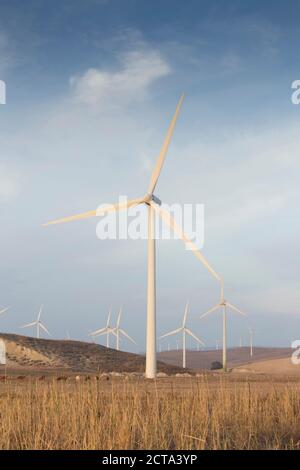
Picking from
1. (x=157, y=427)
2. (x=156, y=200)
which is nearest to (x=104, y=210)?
(x=156, y=200)

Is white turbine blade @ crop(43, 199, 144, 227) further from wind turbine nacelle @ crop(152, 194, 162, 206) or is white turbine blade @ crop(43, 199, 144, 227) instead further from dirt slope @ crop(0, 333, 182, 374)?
dirt slope @ crop(0, 333, 182, 374)

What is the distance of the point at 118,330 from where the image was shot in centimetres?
10362

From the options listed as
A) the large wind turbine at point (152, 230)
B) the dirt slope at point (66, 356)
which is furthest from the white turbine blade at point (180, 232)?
the dirt slope at point (66, 356)

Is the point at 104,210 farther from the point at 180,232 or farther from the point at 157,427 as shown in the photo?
the point at 157,427

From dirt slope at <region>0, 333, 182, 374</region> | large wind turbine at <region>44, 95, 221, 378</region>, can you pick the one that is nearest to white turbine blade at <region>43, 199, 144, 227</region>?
large wind turbine at <region>44, 95, 221, 378</region>

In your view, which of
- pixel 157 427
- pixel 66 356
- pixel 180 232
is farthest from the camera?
pixel 66 356

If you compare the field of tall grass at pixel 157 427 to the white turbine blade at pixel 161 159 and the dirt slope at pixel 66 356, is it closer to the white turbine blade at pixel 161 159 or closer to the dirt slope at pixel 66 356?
the white turbine blade at pixel 161 159

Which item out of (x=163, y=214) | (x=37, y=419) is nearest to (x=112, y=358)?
(x=163, y=214)

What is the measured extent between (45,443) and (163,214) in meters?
35.3

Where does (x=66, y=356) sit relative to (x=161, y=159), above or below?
below

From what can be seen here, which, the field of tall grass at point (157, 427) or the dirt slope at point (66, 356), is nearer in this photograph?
the field of tall grass at point (157, 427)

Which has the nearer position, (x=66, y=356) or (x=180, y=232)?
(x=180, y=232)

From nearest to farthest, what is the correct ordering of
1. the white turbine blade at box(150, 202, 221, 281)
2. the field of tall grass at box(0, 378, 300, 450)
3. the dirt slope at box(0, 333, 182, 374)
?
the field of tall grass at box(0, 378, 300, 450)
the white turbine blade at box(150, 202, 221, 281)
the dirt slope at box(0, 333, 182, 374)
